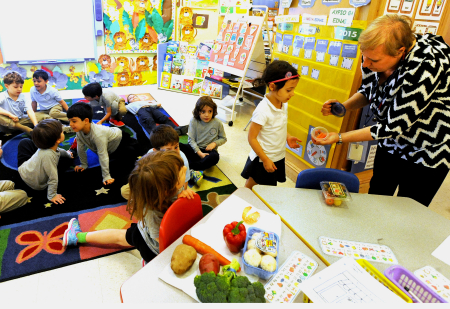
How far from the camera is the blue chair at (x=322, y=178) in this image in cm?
148

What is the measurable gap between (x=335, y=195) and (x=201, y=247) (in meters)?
0.67

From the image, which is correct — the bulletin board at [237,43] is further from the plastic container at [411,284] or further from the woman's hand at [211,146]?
the plastic container at [411,284]

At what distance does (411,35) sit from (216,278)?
1.27 m

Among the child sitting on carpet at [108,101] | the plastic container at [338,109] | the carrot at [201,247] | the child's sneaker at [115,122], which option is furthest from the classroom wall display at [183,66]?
the carrot at [201,247]

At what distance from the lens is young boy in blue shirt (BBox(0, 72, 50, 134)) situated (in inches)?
121

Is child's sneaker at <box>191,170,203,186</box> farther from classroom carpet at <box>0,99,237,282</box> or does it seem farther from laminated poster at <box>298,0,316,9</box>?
laminated poster at <box>298,0,316,9</box>

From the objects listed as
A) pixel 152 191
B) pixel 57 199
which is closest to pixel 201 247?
pixel 152 191

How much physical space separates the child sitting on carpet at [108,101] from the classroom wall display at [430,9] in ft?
10.3

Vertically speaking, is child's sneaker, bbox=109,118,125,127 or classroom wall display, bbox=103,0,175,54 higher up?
classroom wall display, bbox=103,0,175,54

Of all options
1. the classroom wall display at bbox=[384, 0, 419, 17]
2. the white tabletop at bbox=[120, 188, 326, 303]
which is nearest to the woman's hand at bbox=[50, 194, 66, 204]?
the white tabletop at bbox=[120, 188, 326, 303]

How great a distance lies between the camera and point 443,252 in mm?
1043

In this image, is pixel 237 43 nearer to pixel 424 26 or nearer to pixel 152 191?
pixel 424 26

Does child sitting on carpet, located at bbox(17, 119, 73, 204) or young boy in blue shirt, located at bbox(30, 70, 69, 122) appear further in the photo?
young boy in blue shirt, located at bbox(30, 70, 69, 122)

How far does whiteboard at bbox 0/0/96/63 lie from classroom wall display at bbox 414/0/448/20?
14.9 ft
